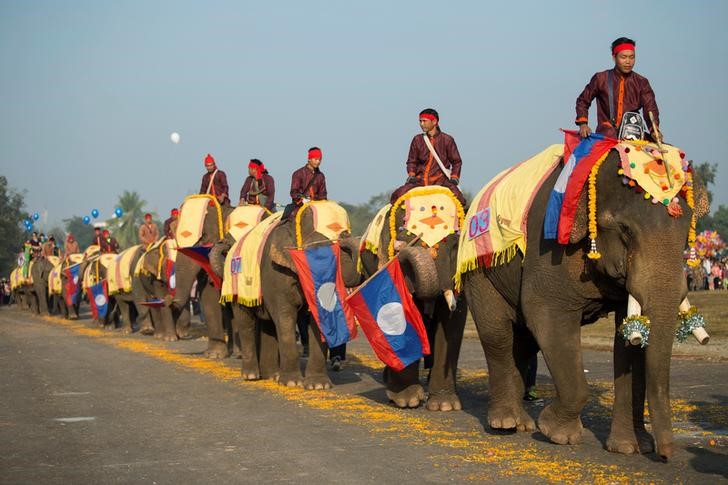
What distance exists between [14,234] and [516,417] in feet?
230

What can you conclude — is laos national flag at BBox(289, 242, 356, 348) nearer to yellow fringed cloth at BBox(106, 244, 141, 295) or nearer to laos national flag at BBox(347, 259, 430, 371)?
laos national flag at BBox(347, 259, 430, 371)

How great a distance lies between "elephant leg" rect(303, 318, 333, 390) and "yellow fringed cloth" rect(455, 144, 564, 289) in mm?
3853

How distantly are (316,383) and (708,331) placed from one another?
9.64 meters

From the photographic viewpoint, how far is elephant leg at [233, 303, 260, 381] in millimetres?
15766

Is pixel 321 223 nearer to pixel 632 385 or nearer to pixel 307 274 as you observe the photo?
pixel 307 274

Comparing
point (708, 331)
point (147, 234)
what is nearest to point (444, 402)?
point (708, 331)

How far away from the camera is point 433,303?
1224cm

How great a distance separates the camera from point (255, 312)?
16266 mm

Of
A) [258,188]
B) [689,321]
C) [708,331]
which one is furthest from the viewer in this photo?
[708,331]

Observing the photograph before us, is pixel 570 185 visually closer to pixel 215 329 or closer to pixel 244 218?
pixel 244 218

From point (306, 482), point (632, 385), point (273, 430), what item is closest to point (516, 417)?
point (632, 385)

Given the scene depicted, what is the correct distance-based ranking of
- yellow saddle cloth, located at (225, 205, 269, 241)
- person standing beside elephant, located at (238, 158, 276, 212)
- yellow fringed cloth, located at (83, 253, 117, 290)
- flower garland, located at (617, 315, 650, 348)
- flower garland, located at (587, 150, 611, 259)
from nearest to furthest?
1. flower garland, located at (617, 315, 650, 348)
2. flower garland, located at (587, 150, 611, 259)
3. yellow saddle cloth, located at (225, 205, 269, 241)
4. person standing beside elephant, located at (238, 158, 276, 212)
5. yellow fringed cloth, located at (83, 253, 117, 290)

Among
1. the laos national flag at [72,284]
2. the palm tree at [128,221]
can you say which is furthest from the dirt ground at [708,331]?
the palm tree at [128,221]

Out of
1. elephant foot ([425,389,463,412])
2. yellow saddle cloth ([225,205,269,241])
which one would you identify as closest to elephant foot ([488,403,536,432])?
elephant foot ([425,389,463,412])
